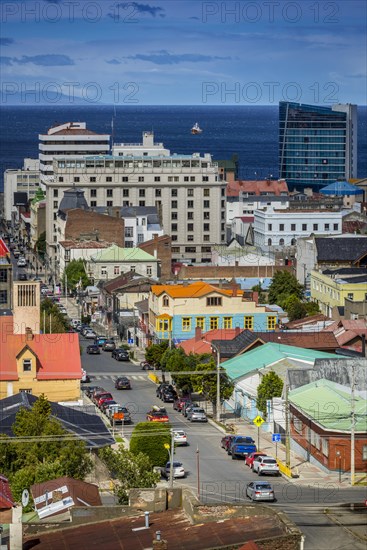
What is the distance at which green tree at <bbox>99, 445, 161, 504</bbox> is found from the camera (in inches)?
1559

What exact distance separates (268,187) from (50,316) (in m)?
71.0

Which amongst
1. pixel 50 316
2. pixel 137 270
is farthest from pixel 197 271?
pixel 50 316

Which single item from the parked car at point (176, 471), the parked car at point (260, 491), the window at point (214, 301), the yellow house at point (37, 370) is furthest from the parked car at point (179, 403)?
the window at point (214, 301)

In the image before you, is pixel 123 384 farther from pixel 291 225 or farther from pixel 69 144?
pixel 69 144

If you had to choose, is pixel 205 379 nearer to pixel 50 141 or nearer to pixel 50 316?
pixel 50 316

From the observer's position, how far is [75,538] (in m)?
26.1

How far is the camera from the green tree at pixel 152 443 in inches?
1745

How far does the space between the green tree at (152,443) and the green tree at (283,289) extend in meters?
37.7

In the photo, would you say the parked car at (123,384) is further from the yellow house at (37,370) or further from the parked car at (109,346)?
the parked car at (109,346)

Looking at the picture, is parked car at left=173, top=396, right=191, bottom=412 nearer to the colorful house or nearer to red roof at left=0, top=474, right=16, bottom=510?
the colorful house

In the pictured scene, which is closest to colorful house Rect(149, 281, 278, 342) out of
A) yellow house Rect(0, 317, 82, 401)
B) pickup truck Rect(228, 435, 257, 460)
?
yellow house Rect(0, 317, 82, 401)

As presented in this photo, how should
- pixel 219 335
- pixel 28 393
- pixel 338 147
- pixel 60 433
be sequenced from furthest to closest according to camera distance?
pixel 338 147, pixel 219 335, pixel 28 393, pixel 60 433

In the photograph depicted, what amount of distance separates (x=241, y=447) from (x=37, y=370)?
8886 mm

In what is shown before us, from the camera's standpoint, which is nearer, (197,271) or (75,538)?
(75,538)
